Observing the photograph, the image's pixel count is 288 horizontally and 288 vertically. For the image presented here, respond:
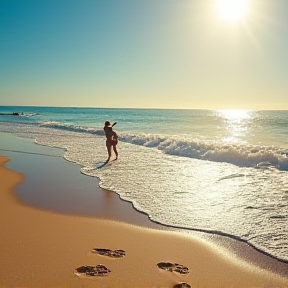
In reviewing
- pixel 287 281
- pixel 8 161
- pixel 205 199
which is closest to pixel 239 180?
pixel 205 199

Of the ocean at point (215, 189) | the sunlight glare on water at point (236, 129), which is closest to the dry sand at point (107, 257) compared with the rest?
the ocean at point (215, 189)

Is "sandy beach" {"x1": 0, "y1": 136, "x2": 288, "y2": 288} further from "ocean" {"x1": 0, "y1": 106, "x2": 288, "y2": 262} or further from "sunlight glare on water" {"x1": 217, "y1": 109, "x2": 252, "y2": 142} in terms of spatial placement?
"sunlight glare on water" {"x1": 217, "y1": 109, "x2": 252, "y2": 142}

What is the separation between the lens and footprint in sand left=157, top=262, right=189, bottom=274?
13.5 feet

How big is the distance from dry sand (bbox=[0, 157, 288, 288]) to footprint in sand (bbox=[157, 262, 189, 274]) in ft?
Result: 0.24

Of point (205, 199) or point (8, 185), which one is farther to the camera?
point (8, 185)

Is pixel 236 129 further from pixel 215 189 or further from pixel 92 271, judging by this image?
pixel 92 271

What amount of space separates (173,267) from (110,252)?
954 millimetres

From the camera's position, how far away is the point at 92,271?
4020mm

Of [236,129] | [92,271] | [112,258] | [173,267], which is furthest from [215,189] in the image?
[236,129]

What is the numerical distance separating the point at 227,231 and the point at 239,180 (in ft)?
14.6

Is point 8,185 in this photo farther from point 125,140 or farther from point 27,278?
point 125,140

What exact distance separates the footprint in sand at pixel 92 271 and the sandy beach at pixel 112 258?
12mm

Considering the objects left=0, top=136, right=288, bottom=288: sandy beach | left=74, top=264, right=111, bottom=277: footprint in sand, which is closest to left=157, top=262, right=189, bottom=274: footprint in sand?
left=0, top=136, right=288, bottom=288: sandy beach

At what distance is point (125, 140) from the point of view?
2389cm
